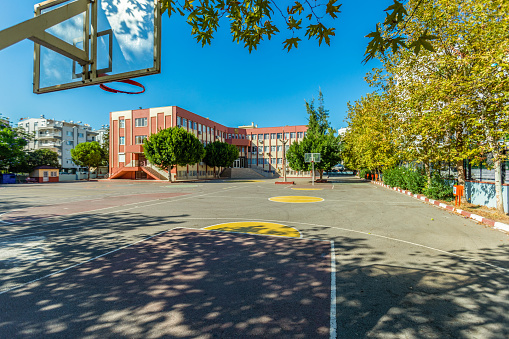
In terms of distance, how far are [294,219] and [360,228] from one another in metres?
2.32

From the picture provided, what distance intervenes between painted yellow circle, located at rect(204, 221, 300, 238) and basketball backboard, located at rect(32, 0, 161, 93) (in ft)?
16.0

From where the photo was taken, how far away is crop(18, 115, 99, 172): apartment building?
75375 mm

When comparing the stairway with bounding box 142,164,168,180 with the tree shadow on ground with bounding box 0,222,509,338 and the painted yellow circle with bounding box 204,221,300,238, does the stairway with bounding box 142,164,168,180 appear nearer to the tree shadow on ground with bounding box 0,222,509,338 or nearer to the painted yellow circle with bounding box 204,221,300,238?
the painted yellow circle with bounding box 204,221,300,238

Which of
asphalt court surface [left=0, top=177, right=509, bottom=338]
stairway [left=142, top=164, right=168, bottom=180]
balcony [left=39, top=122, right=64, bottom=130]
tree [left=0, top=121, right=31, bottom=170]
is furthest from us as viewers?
balcony [left=39, top=122, right=64, bottom=130]

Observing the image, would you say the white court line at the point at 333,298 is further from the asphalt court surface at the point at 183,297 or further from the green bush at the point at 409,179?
the green bush at the point at 409,179

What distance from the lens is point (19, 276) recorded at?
14.6ft

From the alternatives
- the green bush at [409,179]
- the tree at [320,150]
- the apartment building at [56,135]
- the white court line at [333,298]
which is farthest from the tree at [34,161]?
the white court line at [333,298]

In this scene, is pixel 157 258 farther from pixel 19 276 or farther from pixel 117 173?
pixel 117 173

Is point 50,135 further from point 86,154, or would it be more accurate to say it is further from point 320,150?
point 320,150

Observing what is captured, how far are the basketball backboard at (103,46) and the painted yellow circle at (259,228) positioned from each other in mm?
4864

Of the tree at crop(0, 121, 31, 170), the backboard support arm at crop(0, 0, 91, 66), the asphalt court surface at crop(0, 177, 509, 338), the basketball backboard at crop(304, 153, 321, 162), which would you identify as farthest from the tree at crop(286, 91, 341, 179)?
the tree at crop(0, 121, 31, 170)

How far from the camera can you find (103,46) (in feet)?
15.9

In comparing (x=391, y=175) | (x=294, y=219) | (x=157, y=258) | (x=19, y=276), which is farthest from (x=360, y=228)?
(x=391, y=175)

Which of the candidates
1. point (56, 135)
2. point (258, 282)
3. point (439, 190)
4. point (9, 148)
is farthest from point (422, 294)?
point (56, 135)
